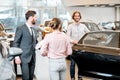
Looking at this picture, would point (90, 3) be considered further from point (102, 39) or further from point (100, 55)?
point (100, 55)

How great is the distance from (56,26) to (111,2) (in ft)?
48.4

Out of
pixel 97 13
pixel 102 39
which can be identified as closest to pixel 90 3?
pixel 97 13

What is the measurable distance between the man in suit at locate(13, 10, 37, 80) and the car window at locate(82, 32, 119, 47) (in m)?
1.15

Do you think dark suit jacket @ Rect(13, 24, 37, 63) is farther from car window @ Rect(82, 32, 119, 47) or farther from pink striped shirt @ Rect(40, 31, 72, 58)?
car window @ Rect(82, 32, 119, 47)

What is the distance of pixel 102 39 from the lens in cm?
539

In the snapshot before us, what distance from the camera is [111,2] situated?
18625 mm

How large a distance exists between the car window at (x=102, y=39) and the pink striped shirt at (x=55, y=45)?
3.67ft

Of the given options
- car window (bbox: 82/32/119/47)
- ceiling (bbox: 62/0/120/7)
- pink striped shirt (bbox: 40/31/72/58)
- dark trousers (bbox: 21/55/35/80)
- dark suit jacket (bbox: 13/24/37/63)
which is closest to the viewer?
pink striped shirt (bbox: 40/31/72/58)

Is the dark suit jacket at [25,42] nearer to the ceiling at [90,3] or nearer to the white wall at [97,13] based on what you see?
the ceiling at [90,3]

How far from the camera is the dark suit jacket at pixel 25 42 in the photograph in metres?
4.68

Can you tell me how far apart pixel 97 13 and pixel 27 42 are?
63.2ft

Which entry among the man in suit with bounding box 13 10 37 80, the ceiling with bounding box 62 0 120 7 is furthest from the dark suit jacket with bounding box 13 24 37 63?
the ceiling with bounding box 62 0 120 7

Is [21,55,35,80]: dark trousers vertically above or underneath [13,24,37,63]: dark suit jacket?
underneath

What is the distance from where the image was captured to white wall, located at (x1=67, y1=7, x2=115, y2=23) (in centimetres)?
2305
